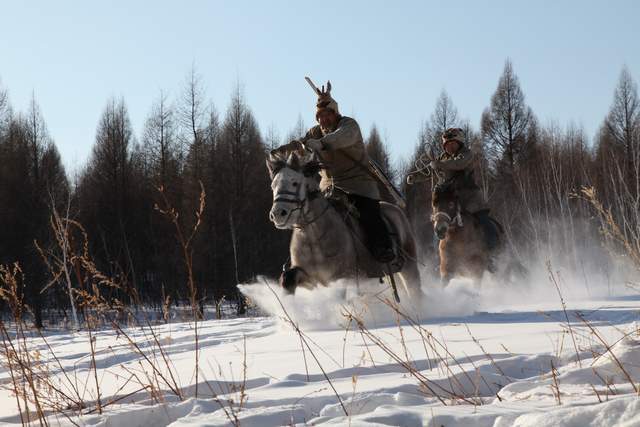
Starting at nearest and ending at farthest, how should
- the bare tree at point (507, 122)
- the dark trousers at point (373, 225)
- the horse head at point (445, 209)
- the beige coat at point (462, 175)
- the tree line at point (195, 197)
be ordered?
1. the dark trousers at point (373, 225)
2. the horse head at point (445, 209)
3. the beige coat at point (462, 175)
4. the tree line at point (195, 197)
5. the bare tree at point (507, 122)

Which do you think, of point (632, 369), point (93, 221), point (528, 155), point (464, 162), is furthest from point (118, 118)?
point (632, 369)

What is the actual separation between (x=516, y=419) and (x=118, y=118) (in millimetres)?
31795

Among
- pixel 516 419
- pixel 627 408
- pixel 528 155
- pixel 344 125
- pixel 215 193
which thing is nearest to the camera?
pixel 627 408

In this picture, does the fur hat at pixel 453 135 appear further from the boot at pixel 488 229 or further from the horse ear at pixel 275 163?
the horse ear at pixel 275 163

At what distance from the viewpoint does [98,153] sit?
3075cm

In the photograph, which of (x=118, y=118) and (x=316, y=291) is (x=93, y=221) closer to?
(x=118, y=118)

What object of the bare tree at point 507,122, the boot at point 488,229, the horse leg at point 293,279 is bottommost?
the horse leg at point 293,279

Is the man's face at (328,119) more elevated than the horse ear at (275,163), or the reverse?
the man's face at (328,119)

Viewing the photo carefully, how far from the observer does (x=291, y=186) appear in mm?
7078

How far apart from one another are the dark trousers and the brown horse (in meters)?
2.67

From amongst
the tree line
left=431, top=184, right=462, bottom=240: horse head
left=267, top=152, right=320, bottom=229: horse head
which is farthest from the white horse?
the tree line

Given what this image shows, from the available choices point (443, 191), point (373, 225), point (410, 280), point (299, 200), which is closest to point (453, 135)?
point (443, 191)

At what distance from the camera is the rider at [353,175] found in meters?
7.78

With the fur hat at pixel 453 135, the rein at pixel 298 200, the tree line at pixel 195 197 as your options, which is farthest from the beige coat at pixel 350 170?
the tree line at pixel 195 197
